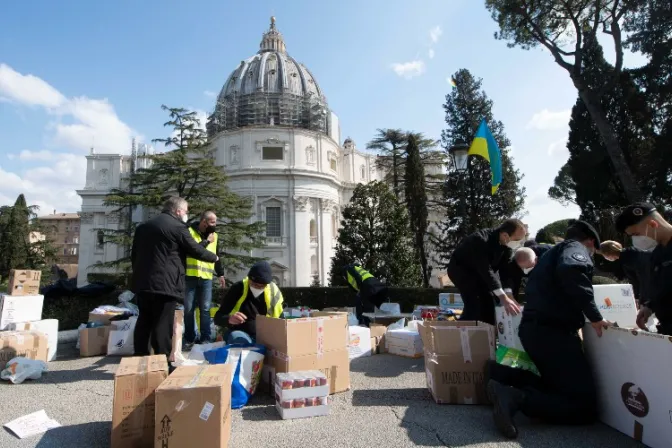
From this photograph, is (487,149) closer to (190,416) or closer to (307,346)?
(307,346)

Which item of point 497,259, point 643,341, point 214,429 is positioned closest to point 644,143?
point 497,259

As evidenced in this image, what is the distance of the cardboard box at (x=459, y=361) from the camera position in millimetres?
3936

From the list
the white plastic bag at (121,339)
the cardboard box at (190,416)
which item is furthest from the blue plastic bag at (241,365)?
the white plastic bag at (121,339)

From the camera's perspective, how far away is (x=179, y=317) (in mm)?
5496

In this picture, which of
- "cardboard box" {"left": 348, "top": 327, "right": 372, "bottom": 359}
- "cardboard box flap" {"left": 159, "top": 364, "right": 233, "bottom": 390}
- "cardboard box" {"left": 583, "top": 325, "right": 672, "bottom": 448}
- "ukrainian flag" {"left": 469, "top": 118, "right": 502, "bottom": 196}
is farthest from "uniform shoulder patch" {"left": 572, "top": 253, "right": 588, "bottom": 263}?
"ukrainian flag" {"left": 469, "top": 118, "right": 502, "bottom": 196}

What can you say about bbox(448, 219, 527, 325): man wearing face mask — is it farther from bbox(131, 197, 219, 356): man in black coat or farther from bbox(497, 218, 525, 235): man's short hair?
bbox(131, 197, 219, 356): man in black coat

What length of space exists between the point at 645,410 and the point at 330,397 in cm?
251

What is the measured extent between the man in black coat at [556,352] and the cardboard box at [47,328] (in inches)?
233

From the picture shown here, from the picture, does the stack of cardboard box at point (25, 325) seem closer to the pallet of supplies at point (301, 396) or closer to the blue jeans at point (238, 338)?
the blue jeans at point (238, 338)

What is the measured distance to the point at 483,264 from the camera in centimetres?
496

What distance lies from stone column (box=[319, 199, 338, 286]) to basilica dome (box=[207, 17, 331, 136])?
771 centimetres

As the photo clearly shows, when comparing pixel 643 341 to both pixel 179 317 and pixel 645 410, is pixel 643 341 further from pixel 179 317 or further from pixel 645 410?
pixel 179 317

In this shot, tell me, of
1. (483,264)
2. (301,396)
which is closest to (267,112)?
(483,264)

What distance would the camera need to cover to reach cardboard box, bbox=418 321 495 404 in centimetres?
394
